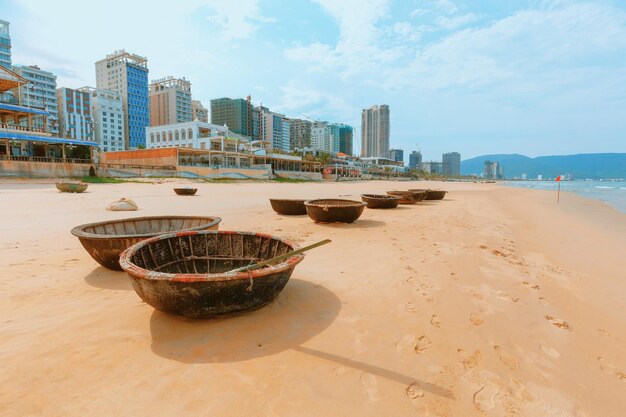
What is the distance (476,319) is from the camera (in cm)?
379

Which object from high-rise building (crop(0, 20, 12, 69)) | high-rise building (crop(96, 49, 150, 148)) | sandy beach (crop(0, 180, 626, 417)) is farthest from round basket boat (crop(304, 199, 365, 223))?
high-rise building (crop(96, 49, 150, 148))

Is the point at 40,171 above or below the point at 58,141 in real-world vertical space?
below

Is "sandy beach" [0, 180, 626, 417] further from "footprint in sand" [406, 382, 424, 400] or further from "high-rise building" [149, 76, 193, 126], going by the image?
"high-rise building" [149, 76, 193, 126]

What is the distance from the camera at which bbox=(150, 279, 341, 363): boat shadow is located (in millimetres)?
2928

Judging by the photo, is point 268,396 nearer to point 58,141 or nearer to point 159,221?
point 159,221

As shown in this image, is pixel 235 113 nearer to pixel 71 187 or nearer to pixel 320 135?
pixel 320 135

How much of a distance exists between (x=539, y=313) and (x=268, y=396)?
368 cm

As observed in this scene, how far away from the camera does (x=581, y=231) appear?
1089 cm

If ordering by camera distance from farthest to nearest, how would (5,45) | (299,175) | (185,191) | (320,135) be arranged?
(320,135) < (5,45) < (299,175) < (185,191)

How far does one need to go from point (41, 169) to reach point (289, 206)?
3211 cm

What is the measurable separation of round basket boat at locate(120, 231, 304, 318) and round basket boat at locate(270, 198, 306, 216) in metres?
6.89

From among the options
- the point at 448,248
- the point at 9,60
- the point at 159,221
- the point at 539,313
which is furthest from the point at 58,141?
the point at 9,60

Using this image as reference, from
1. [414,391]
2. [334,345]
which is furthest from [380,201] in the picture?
[414,391]

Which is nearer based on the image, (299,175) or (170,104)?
(299,175)
